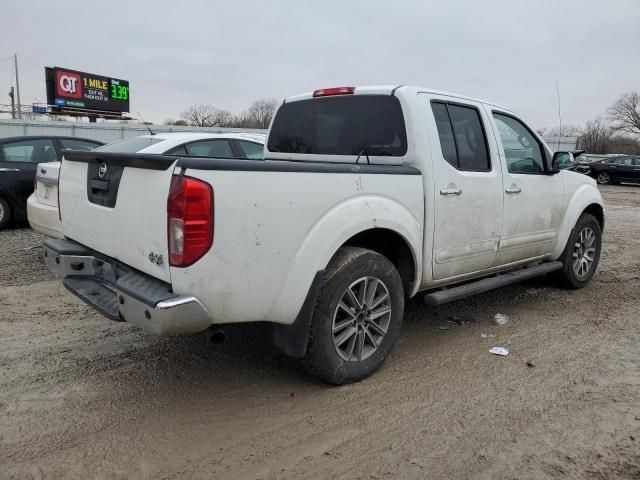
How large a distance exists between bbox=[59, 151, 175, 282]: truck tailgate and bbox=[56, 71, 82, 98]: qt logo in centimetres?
3275

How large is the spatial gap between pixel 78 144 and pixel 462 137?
22.7ft

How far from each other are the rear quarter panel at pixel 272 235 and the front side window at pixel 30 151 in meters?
7.02

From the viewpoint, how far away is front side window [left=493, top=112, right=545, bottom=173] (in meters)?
4.65

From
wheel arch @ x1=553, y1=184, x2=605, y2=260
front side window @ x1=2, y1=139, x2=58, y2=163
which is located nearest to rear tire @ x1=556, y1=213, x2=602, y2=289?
wheel arch @ x1=553, y1=184, x2=605, y2=260

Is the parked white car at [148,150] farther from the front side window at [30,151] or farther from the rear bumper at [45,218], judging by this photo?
the front side window at [30,151]

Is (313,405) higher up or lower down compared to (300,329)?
lower down

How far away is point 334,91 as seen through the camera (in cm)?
439

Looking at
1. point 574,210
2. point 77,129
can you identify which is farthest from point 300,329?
point 77,129

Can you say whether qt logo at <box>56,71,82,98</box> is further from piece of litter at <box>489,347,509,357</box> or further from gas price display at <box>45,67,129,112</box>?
piece of litter at <box>489,347,509,357</box>

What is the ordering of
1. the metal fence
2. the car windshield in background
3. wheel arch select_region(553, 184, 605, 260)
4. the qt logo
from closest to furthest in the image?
wheel arch select_region(553, 184, 605, 260), the car windshield in background, the metal fence, the qt logo

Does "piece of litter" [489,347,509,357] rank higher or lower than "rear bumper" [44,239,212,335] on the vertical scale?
lower

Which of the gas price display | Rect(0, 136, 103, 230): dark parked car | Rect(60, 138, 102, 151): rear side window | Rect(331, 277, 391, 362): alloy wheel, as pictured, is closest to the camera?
Rect(331, 277, 391, 362): alloy wheel

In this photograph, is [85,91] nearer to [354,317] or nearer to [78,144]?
[78,144]

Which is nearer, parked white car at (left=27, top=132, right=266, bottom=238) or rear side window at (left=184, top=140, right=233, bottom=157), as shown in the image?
parked white car at (left=27, top=132, right=266, bottom=238)
